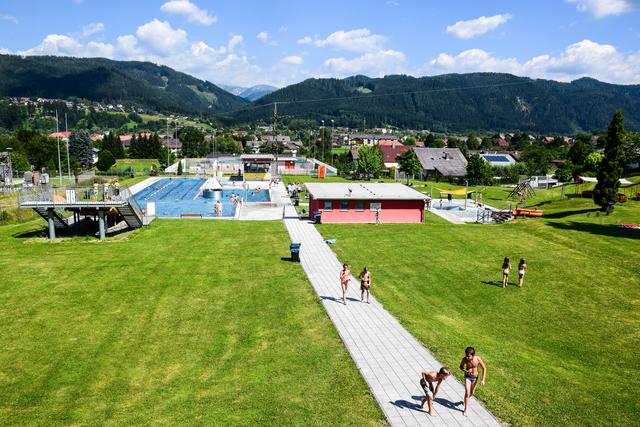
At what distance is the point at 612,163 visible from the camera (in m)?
32.8

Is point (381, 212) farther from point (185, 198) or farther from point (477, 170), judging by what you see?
point (477, 170)

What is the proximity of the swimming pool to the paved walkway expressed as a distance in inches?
910

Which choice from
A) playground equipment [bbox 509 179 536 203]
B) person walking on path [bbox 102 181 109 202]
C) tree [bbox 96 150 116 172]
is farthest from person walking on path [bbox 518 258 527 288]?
tree [bbox 96 150 116 172]

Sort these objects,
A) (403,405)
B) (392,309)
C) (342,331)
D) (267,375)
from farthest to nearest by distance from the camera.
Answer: (392,309) → (342,331) → (267,375) → (403,405)

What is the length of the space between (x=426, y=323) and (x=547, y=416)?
605 cm

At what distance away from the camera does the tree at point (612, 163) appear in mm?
32469

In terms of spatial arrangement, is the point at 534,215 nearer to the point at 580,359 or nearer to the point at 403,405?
the point at 580,359

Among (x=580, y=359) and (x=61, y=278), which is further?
(x=61, y=278)

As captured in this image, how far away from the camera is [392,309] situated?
57.6ft

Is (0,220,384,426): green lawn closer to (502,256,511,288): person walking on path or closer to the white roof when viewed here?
(502,256,511,288): person walking on path

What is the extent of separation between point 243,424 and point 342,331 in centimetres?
564

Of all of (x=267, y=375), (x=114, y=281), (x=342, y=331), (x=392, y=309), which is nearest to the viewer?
(x=267, y=375)

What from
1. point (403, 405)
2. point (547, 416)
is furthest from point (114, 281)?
point (547, 416)

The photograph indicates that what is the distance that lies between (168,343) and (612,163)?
103 feet
